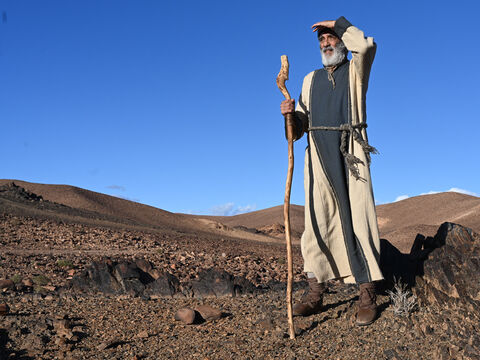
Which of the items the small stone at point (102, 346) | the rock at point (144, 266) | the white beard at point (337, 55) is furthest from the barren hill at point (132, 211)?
the small stone at point (102, 346)

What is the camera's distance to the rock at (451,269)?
168 inches

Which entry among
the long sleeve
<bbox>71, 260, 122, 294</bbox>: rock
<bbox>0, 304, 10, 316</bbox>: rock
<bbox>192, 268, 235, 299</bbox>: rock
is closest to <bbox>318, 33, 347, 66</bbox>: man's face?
the long sleeve

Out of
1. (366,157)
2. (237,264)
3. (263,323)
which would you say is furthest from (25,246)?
(366,157)

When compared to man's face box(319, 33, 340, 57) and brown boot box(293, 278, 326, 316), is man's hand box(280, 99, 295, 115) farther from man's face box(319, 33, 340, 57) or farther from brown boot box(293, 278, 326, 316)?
brown boot box(293, 278, 326, 316)

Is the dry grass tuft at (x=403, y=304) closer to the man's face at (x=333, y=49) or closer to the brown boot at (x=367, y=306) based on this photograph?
the brown boot at (x=367, y=306)

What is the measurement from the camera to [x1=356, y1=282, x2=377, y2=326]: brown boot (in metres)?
4.14

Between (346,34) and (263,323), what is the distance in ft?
8.33

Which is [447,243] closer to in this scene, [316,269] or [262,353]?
[316,269]

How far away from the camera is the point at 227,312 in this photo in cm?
485

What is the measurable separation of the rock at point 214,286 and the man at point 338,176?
1405mm

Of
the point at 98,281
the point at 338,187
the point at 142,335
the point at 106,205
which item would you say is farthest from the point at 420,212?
the point at 142,335

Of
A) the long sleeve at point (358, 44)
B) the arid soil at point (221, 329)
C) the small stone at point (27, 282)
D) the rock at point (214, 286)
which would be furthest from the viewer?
the small stone at point (27, 282)

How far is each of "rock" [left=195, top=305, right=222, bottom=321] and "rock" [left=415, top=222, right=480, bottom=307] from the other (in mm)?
1870

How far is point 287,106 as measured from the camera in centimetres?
412
